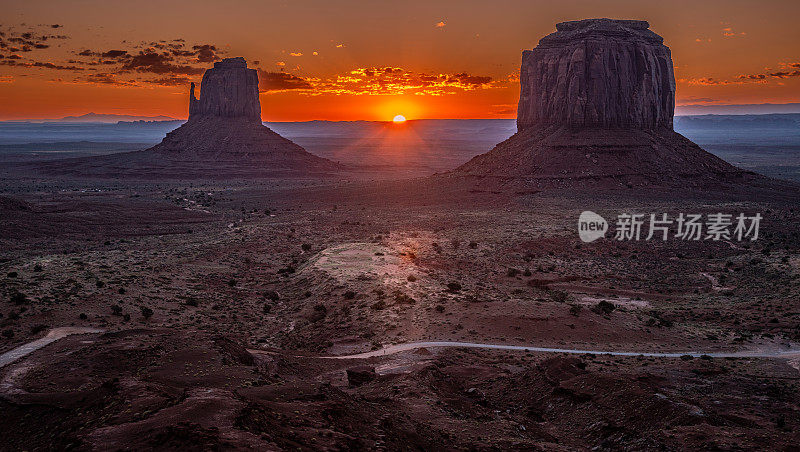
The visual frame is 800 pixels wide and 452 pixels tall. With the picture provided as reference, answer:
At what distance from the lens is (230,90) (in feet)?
433

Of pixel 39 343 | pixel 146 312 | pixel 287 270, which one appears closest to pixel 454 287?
pixel 287 270

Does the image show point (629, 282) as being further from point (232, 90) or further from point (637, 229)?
point (232, 90)

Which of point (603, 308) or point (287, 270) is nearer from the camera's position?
point (603, 308)

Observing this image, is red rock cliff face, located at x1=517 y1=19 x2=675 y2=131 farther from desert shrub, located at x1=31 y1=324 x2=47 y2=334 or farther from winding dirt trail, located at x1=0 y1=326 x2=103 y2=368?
desert shrub, located at x1=31 y1=324 x2=47 y2=334

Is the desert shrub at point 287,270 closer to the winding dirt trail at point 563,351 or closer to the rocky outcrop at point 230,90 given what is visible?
the winding dirt trail at point 563,351

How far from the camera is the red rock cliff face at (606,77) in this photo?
260ft

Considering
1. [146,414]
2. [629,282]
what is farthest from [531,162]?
[146,414]

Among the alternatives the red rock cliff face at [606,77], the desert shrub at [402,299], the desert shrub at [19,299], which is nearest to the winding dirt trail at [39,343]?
the desert shrub at [19,299]

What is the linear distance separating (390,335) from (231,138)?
378ft

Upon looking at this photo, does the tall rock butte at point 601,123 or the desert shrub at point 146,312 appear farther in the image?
the tall rock butte at point 601,123

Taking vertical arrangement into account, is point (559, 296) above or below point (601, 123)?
below

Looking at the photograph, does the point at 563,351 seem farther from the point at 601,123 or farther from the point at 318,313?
the point at 601,123

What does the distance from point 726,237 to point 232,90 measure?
381 ft

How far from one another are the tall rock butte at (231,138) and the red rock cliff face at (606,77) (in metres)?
56.0
